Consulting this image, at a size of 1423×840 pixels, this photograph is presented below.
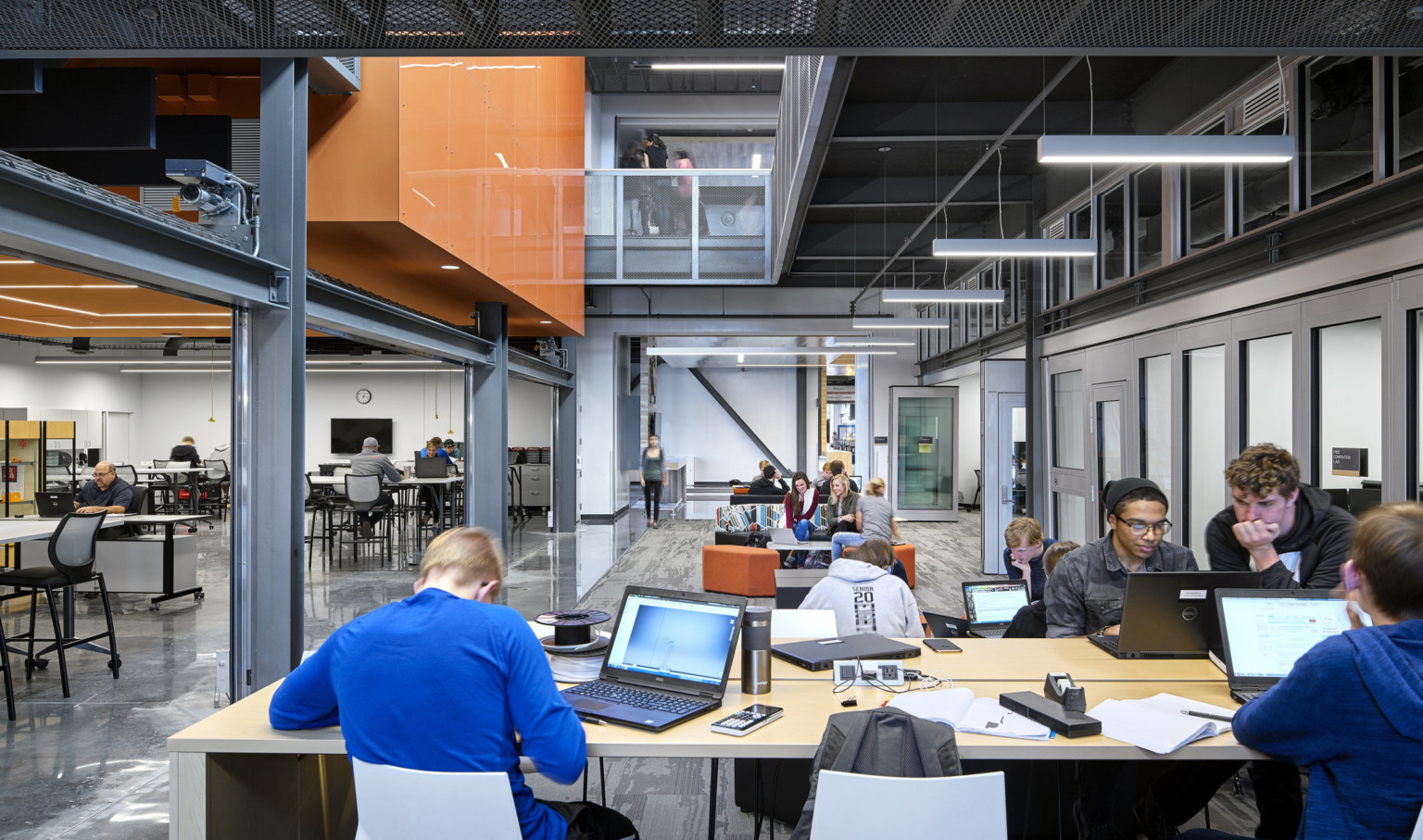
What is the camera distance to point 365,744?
2.00 metres

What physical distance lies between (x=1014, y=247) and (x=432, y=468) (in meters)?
8.64

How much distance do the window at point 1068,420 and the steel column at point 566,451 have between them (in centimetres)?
753

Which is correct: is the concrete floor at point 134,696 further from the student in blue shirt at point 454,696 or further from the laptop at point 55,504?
the student in blue shirt at point 454,696

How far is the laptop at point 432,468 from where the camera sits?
12.2 metres

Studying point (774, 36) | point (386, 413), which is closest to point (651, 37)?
point (774, 36)

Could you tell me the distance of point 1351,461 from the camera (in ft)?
16.6

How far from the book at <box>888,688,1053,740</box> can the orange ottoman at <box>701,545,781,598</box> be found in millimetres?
6036

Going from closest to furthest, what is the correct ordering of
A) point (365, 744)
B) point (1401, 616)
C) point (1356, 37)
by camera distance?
point (1401, 616) → point (365, 744) → point (1356, 37)

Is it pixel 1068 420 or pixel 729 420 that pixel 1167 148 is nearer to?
pixel 1068 420

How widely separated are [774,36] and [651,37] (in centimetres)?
30

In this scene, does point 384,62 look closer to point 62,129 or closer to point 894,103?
point 62,129

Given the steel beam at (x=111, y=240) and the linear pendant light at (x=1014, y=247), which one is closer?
the steel beam at (x=111, y=240)

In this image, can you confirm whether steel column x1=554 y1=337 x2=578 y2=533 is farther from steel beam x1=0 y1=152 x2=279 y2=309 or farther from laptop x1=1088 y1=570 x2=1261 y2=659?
laptop x1=1088 y1=570 x2=1261 y2=659

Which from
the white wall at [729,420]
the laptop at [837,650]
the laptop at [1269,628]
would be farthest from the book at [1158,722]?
the white wall at [729,420]
